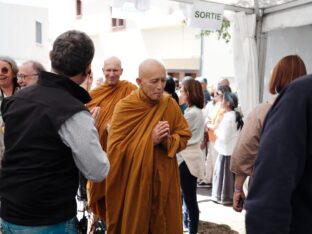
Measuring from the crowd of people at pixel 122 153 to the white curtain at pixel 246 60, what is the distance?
151 cm

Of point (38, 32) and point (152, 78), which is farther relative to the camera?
point (38, 32)

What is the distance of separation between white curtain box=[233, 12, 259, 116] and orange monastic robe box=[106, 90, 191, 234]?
2.08 metres

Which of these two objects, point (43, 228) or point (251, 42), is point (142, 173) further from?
point (251, 42)

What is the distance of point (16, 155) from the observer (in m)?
1.56

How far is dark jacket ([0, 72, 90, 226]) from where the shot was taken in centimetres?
149

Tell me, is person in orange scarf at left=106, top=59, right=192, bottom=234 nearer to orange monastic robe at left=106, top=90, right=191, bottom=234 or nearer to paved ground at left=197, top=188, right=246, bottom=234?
orange monastic robe at left=106, top=90, right=191, bottom=234

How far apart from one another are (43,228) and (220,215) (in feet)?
10.8

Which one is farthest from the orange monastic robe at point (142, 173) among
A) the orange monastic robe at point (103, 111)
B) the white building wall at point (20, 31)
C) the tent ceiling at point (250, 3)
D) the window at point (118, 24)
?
the window at point (118, 24)

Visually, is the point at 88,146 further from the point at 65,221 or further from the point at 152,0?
the point at 152,0

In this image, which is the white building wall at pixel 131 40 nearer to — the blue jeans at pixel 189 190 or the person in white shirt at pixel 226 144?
the person in white shirt at pixel 226 144

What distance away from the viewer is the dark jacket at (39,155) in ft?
4.88

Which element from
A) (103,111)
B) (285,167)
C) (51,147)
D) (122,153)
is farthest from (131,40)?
(285,167)

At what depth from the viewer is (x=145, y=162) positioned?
8.14 ft

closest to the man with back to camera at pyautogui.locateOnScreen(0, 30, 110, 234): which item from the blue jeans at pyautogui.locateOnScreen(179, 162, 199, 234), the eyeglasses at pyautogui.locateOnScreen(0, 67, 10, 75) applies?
the eyeglasses at pyautogui.locateOnScreen(0, 67, 10, 75)
